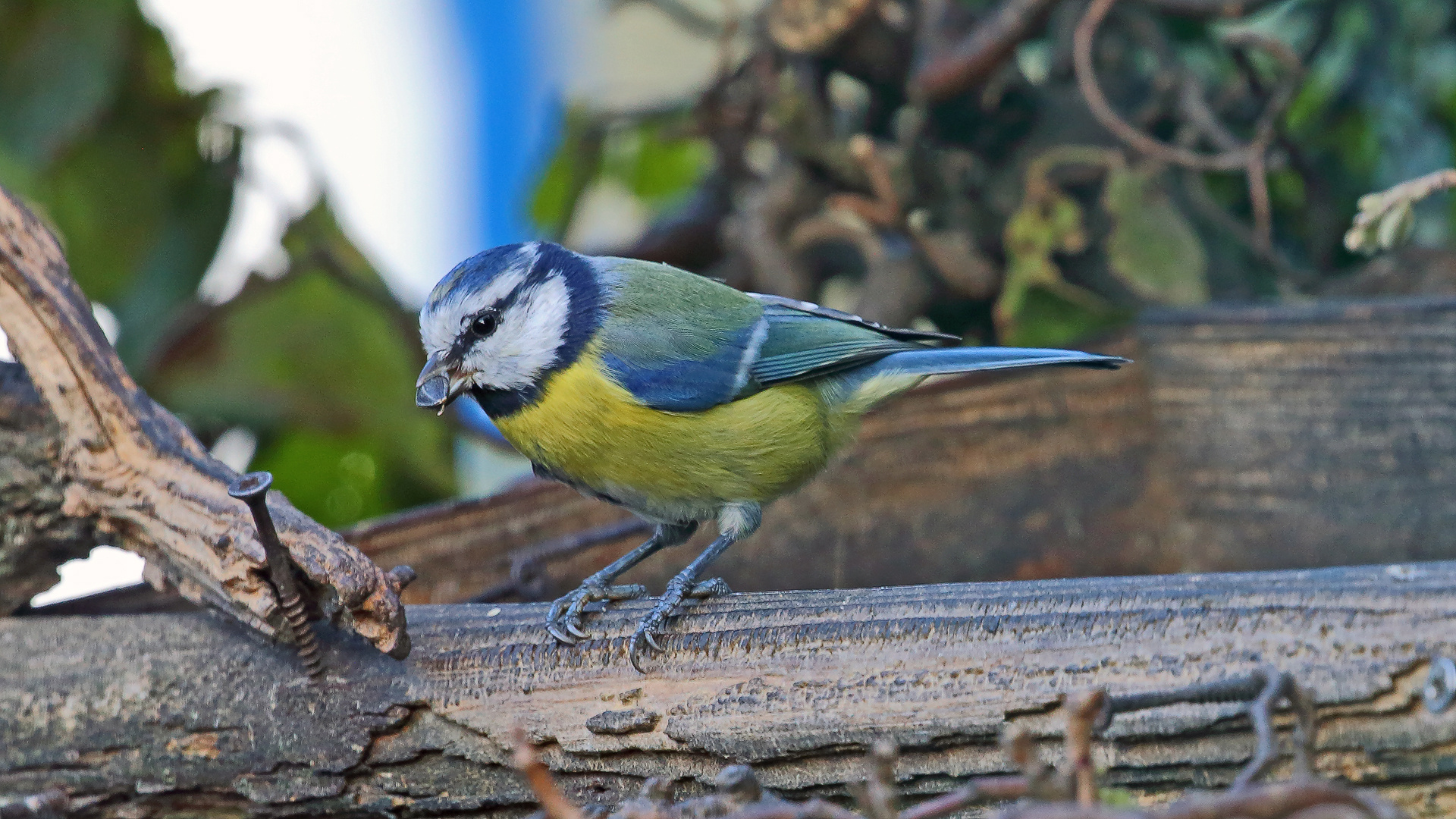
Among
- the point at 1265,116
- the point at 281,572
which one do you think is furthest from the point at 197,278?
the point at 1265,116

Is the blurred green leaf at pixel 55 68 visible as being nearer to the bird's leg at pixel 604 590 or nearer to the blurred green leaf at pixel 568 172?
the blurred green leaf at pixel 568 172

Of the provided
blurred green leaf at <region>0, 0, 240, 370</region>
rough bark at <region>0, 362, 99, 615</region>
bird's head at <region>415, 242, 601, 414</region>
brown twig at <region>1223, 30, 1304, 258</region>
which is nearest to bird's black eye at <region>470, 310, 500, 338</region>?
bird's head at <region>415, 242, 601, 414</region>

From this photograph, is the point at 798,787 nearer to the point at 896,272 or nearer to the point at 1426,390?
the point at 1426,390

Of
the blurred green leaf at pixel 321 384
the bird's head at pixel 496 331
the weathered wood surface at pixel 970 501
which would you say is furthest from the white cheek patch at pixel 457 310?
the blurred green leaf at pixel 321 384

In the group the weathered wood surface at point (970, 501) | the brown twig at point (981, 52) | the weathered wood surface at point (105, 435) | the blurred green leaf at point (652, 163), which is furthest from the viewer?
the blurred green leaf at point (652, 163)

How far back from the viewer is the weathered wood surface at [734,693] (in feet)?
2.27

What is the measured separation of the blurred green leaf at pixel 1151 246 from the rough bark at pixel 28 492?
1.15 m

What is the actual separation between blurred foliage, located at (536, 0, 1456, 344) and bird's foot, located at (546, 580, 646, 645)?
2.20 feet

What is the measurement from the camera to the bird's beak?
1.14 meters

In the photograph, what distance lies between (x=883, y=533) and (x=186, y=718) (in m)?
0.74

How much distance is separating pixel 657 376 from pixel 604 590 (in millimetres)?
188

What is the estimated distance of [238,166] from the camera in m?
1.79

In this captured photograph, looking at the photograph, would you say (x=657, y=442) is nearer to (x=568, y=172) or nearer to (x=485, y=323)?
(x=485, y=323)

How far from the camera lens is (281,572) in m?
0.86
